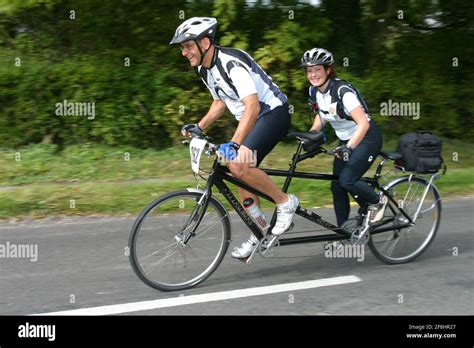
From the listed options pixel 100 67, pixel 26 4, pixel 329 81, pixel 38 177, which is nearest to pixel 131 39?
pixel 100 67

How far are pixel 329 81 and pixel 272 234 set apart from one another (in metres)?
1.37

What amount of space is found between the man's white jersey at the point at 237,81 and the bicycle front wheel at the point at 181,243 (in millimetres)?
830

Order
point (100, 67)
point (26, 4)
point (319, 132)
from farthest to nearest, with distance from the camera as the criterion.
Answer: point (100, 67) < point (26, 4) < point (319, 132)

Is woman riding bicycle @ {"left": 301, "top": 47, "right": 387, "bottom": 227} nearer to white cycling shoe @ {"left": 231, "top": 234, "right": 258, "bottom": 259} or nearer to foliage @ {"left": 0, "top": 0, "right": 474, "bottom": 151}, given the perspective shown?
white cycling shoe @ {"left": 231, "top": 234, "right": 258, "bottom": 259}

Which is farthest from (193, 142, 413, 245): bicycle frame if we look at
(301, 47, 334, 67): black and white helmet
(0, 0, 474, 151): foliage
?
(0, 0, 474, 151): foliage

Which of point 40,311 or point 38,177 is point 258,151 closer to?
point 40,311

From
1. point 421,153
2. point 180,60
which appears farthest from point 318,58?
point 180,60

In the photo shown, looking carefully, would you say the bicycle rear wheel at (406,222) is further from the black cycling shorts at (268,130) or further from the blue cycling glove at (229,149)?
the blue cycling glove at (229,149)

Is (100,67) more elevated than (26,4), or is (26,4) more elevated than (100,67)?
(26,4)

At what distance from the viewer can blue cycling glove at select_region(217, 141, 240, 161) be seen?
15.2ft
